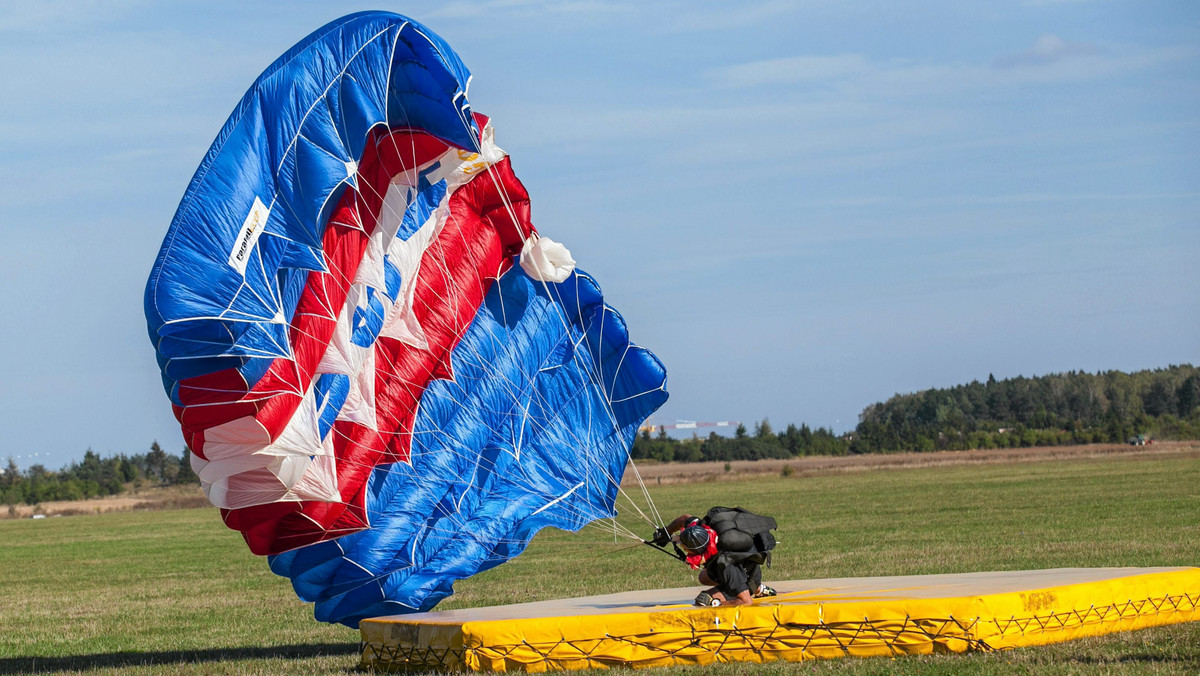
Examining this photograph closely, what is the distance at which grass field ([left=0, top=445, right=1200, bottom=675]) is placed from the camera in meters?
7.67

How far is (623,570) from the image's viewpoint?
16.8 metres

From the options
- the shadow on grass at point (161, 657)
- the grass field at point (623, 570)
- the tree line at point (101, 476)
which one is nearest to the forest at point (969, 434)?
the tree line at point (101, 476)

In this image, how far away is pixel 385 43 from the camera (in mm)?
7707

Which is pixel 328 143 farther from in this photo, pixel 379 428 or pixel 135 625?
pixel 135 625

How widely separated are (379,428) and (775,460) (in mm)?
72730

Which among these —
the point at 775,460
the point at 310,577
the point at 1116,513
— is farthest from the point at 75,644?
the point at 775,460

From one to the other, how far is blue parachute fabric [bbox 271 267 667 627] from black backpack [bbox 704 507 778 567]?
5.08 feet

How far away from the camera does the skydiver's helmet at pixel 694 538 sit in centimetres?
789

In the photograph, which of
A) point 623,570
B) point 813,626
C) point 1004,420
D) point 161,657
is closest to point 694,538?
point 813,626

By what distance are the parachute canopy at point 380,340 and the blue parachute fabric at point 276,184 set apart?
1 centimetres

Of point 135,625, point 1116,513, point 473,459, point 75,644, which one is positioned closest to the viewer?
point 473,459

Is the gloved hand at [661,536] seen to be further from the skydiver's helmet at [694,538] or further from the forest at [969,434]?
the forest at [969,434]

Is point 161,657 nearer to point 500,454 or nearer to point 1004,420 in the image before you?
point 500,454

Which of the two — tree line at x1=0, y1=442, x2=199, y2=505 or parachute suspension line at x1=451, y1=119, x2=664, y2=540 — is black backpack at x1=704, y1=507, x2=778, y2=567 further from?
tree line at x1=0, y1=442, x2=199, y2=505
